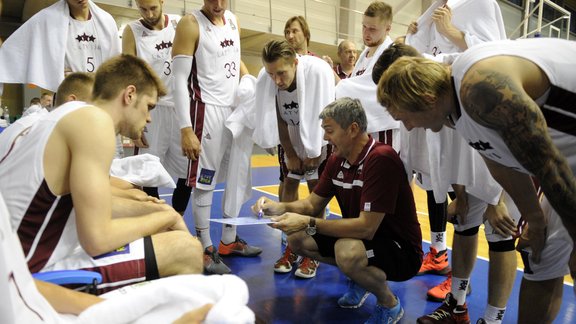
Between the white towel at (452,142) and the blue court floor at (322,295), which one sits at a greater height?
the white towel at (452,142)

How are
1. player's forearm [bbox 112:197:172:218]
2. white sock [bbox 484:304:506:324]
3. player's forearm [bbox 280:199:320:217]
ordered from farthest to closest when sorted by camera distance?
player's forearm [bbox 280:199:320:217]
white sock [bbox 484:304:506:324]
player's forearm [bbox 112:197:172:218]

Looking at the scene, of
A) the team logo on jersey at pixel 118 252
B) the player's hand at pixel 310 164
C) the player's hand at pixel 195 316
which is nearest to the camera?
the player's hand at pixel 195 316

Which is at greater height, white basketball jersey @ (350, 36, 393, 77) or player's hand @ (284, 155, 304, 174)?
white basketball jersey @ (350, 36, 393, 77)

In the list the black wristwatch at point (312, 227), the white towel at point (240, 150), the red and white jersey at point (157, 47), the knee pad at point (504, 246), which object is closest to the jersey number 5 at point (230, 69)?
the white towel at point (240, 150)

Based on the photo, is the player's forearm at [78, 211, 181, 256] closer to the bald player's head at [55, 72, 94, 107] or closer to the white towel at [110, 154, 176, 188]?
the white towel at [110, 154, 176, 188]

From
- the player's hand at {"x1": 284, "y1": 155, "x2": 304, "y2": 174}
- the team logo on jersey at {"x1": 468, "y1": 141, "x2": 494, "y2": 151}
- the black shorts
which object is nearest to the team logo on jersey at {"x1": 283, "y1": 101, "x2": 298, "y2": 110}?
the player's hand at {"x1": 284, "y1": 155, "x2": 304, "y2": 174}

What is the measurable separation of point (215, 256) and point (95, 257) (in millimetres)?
1718

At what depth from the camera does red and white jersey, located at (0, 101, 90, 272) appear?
4.30 feet

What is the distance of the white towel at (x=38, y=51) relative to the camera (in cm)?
283

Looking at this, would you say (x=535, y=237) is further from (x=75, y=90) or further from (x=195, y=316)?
(x=75, y=90)

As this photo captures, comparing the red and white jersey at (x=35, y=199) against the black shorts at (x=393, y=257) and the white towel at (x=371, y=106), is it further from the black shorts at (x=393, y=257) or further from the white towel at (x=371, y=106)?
the white towel at (x=371, y=106)

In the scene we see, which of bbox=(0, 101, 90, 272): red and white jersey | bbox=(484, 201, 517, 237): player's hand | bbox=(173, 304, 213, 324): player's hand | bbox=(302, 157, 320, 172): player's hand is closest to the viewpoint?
bbox=(173, 304, 213, 324): player's hand

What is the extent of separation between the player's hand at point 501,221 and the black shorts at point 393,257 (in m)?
0.47

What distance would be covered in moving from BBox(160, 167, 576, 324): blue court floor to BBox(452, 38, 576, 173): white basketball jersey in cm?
140
